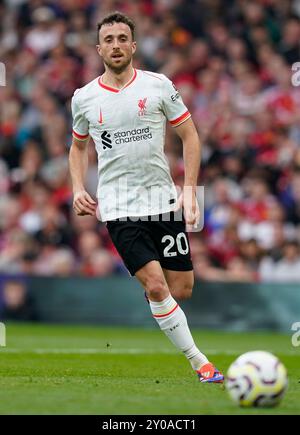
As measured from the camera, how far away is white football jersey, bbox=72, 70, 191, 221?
28.1ft

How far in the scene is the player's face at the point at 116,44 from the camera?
8.51 metres

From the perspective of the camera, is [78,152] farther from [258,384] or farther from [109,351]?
[109,351]

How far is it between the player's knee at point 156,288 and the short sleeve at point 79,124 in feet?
4.54

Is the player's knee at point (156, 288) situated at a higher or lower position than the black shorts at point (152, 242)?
lower

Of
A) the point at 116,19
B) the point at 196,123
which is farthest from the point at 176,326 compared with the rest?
the point at 196,123

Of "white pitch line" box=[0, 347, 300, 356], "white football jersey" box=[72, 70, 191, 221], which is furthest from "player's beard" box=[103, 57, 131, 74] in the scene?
"white pitch line" box=[0, 347, 300, 356]

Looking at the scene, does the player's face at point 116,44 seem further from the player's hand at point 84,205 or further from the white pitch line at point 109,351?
the white pitch line at point 109,351

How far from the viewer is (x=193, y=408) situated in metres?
6.63

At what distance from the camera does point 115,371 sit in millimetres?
9562

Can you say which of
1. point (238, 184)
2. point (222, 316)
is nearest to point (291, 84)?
point (238, 184)

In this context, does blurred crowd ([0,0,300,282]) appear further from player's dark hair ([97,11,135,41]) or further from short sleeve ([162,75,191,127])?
player's dark hair ([97,11,135,41])

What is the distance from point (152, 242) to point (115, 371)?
1568 millimetres

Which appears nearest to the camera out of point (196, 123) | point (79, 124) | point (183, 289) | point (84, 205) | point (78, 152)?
point (84, 205)

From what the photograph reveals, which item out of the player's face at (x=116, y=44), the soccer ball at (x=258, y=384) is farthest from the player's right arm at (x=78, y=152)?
the soccer ball at (x=258, y=384)
